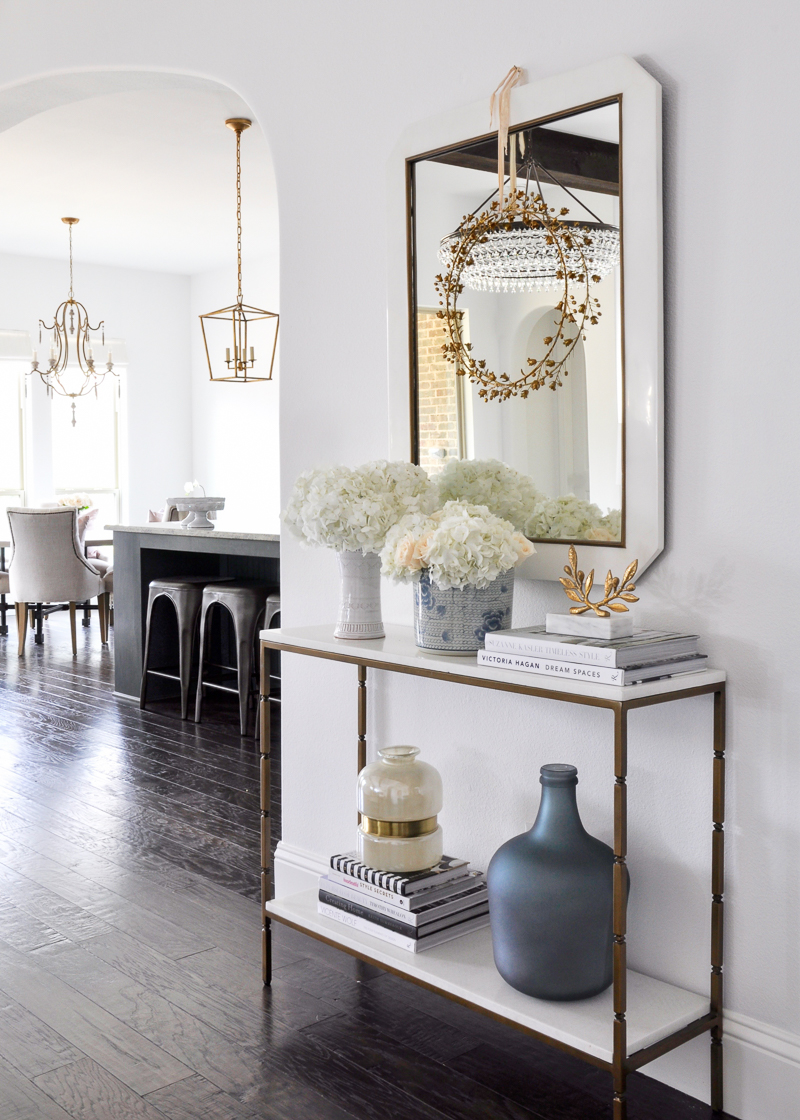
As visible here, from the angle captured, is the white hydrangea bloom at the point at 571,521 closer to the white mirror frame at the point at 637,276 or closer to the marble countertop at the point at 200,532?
the white mirror frame at the point at 637,276

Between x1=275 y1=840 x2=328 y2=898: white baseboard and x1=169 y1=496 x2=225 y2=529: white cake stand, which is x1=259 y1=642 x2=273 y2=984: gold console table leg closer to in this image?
x1=275 y1=840 x2=328 y2=898: white baseboard

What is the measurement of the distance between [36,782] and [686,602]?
9.80 ft

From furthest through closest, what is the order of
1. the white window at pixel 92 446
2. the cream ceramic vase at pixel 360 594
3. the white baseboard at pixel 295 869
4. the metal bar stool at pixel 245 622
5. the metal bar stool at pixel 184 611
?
the white window at pixel 92 446
the metal bar stool at pixel 184 611
the metal bar stool at pixel 245 622
the white baseboard at pixel 295 869
the cream ceramic vase at pixel 360 594

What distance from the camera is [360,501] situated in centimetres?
215

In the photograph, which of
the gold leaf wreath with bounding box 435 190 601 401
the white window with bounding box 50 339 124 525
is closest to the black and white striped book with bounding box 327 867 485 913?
the gold leaf wreath with bounding box 435 190 601 401

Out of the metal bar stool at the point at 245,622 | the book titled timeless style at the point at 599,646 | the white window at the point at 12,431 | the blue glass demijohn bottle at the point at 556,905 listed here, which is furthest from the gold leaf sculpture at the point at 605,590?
the white window at the point at 12,431

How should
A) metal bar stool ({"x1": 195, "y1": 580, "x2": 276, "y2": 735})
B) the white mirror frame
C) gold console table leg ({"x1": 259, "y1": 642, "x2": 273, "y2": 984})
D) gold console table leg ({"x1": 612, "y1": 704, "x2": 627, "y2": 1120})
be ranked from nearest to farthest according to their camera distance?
gold console table leg ({"x1": 612, "y1": 704, "x2": 627, "y2": 1120})
the white mirror frame
gold console table leg ({"x1": 259, "y1": 642, "x2": 273, "y2": 984})
metal bar stool ({"x1": 195, "y1": 580, "x2": 276, "y2": 735})

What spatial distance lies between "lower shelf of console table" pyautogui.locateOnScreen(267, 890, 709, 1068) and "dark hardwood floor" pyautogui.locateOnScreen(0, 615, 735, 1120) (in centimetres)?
21

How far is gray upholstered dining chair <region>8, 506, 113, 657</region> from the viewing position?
273 inches

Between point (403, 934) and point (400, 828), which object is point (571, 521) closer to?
point (400, 828)

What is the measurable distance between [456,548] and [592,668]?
1.18ft

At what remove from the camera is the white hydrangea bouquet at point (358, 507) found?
2.15 metres

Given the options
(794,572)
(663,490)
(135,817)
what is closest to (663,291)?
(663,490)

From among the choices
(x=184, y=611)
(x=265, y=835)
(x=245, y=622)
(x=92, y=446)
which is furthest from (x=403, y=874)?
(x=92, y=446)
